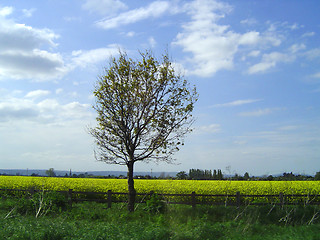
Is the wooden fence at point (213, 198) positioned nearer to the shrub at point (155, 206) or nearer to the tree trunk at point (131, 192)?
the shrub at point (155, 206)

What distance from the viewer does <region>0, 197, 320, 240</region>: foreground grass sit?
9.28m

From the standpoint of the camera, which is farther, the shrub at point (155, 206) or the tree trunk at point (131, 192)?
the tree trunk at point (131, 192)

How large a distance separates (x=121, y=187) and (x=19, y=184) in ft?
32.3

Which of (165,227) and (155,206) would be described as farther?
(155,206)

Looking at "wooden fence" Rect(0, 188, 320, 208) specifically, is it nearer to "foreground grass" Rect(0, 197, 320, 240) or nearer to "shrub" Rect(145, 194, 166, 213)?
Answer: "shrub" Rect(145, 194, 166, 213)

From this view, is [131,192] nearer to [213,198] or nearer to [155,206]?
[155,206]

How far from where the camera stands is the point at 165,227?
11.3m

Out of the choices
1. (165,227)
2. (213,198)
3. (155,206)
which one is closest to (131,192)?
(155,206)

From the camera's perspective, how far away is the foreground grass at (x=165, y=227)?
928cm

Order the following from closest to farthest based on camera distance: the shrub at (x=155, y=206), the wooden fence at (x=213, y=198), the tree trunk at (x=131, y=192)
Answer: the shrub at (x=155, y=206)
the tree trunk at (x=131, y=192)
the wooden fence at (x=213, y=198)

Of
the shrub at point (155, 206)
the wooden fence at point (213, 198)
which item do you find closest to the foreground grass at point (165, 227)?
the shrub at point (155, 206)

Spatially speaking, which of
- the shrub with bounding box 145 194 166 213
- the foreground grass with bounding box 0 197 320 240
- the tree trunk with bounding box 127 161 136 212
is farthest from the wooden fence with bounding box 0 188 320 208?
the tree trunk with bounding box 127 161 136 212

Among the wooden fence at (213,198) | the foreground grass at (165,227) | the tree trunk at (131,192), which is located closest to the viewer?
the foreground grass at (165,227)

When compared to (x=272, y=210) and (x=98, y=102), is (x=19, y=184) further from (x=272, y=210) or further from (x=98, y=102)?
(x=272, y=210)
